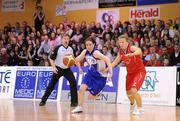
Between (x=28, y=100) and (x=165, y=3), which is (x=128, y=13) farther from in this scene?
(x=28, y=100)

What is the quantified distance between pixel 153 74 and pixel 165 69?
431 mm

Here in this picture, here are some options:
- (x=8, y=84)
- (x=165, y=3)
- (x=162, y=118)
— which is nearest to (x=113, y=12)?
(x=165, y=3)

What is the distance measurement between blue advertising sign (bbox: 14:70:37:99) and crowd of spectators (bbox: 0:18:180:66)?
1.45m

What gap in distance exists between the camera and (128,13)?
23531mm

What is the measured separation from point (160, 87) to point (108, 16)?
964 cm

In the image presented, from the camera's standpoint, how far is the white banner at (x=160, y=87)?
14.7 m

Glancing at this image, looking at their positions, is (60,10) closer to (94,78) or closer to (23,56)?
(23,56)

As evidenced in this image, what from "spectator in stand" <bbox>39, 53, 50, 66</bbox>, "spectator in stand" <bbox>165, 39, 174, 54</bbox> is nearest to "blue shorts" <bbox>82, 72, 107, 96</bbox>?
"spectator in stand" <bbox>165, 39, 174, 54</bbox>

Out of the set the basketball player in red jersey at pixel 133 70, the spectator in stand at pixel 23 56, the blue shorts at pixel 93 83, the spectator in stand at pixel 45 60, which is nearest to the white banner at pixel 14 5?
the spectator in stand at pixel 23 56

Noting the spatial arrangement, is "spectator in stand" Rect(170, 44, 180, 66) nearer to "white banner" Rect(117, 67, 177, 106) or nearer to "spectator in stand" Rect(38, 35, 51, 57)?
"white banner" Rect(117, 67, 177, 106)

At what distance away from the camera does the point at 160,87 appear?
14.9m

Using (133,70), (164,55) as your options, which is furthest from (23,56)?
(133,70)

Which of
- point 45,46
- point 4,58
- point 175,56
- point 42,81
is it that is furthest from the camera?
point 4,58

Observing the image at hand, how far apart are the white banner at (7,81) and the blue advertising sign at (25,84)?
19cm
